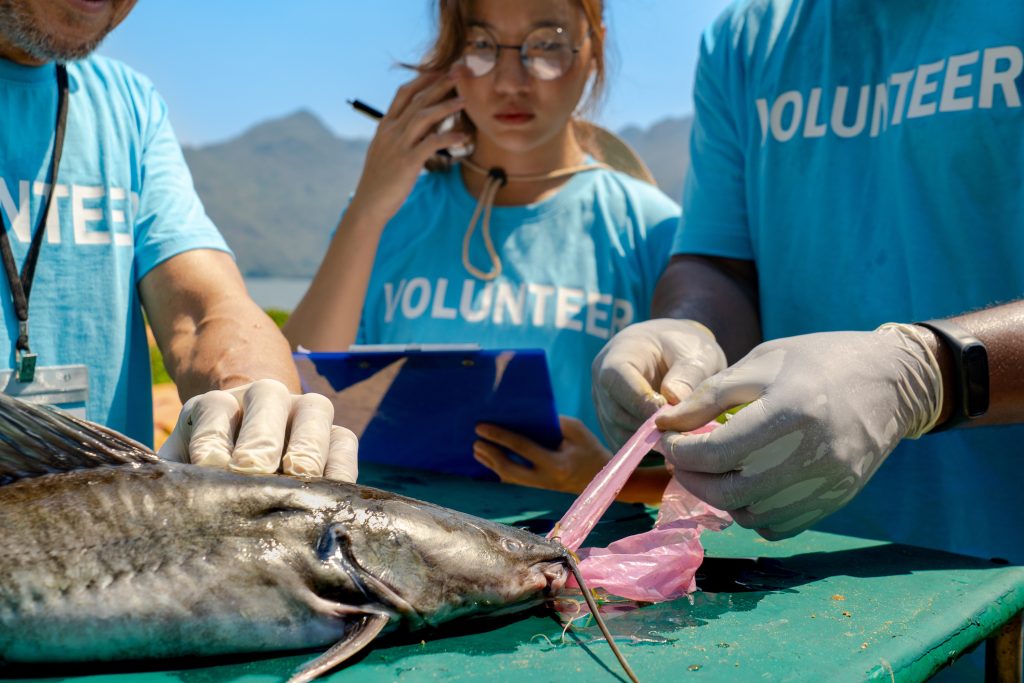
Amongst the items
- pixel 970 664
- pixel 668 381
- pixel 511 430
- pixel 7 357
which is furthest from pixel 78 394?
pixel 970 664

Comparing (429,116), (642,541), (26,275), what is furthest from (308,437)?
(429,116)

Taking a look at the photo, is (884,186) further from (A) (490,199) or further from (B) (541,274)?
(A) (490,199)

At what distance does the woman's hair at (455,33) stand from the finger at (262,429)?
1.93m

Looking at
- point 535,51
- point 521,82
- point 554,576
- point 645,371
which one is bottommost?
point 554,576

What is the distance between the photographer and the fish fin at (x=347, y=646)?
44.3 inches

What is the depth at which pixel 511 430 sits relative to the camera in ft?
8.05

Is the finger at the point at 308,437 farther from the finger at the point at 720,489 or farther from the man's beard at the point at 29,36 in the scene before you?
the man's beard at the point at 29,36

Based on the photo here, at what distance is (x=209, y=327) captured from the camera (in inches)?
94.0

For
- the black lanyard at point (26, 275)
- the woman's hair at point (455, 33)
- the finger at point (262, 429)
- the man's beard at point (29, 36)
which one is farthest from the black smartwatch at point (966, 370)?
the man's beard at point (29, 36)

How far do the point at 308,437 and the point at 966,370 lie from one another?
139cm

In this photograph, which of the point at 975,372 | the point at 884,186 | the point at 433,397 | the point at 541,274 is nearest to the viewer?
the point at 975,372

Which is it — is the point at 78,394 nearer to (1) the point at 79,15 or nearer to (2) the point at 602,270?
(1) the point at 79,15

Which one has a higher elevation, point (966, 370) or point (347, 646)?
point (966, 370)

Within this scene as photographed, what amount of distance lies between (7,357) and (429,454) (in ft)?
3.90
